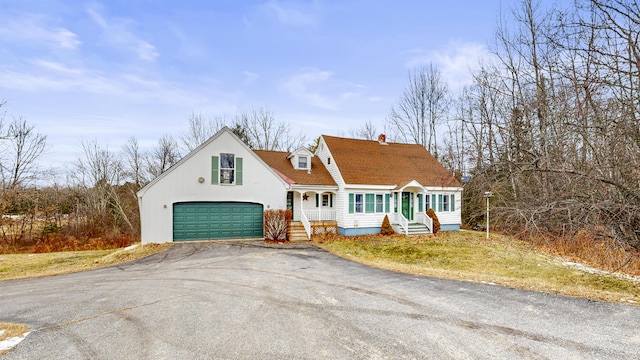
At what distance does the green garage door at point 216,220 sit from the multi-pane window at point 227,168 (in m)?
1.28

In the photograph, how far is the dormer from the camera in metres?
19.9

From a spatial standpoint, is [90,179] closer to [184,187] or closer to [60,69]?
[60,69]

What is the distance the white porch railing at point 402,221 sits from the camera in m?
18.5

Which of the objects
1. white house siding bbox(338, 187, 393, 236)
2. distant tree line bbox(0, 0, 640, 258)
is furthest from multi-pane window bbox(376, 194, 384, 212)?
distant tree line bbox(0, 0, 640, 258)

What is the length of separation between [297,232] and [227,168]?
5.17 meters

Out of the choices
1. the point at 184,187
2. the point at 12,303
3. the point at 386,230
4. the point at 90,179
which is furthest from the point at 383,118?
the point at 12,303

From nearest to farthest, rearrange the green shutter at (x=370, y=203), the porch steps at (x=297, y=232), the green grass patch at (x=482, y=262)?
the green grass patch at (x=482, y=262) < the porch steps at (x=297, y=232) < the green shutter at (x=370, y=203)

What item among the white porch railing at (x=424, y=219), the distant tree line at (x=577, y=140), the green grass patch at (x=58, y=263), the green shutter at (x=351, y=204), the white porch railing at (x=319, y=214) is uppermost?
the distant tree line at (x=577, y=140)

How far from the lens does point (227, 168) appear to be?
1697 centimetres

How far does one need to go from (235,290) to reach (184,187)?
399 inches

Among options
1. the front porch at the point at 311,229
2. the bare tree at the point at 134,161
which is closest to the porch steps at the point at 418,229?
the front porch at the point at 311,229

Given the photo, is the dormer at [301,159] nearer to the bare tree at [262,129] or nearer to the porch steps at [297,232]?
the porch steps at [297,232]

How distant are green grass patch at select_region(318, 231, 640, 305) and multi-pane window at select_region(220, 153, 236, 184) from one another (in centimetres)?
617

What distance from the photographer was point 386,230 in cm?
1839
